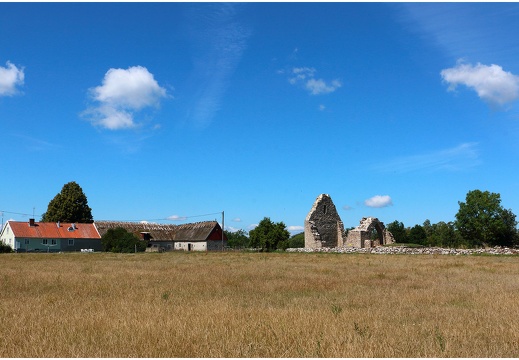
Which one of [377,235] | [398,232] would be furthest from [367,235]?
[398,232]

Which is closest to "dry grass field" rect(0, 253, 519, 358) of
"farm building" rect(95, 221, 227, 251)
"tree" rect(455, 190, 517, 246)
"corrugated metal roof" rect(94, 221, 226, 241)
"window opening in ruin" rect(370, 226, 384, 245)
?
"window opening in ruin" rect(370, 226, 384, 245)

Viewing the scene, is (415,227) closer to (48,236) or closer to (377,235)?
(377,235)

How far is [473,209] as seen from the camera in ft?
232

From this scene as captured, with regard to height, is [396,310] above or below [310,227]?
below

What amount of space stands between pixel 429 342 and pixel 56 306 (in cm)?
872

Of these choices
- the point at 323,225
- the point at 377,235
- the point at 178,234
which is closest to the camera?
the point at 323,225

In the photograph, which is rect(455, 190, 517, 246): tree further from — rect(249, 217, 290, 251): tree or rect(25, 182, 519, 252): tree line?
rect(249, 217, 290, 251): tree

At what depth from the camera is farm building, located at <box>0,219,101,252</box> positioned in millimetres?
70125

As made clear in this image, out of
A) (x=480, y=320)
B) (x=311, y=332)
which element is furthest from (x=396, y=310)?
(x=311, y=332)

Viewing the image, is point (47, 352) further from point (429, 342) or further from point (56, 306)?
point (429, 342)

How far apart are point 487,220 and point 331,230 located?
2606cm

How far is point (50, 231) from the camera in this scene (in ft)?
235

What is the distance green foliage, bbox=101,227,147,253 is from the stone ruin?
2216 cm

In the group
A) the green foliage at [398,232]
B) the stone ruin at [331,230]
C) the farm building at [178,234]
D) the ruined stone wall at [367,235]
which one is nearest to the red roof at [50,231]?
the farm building at [178,234]
